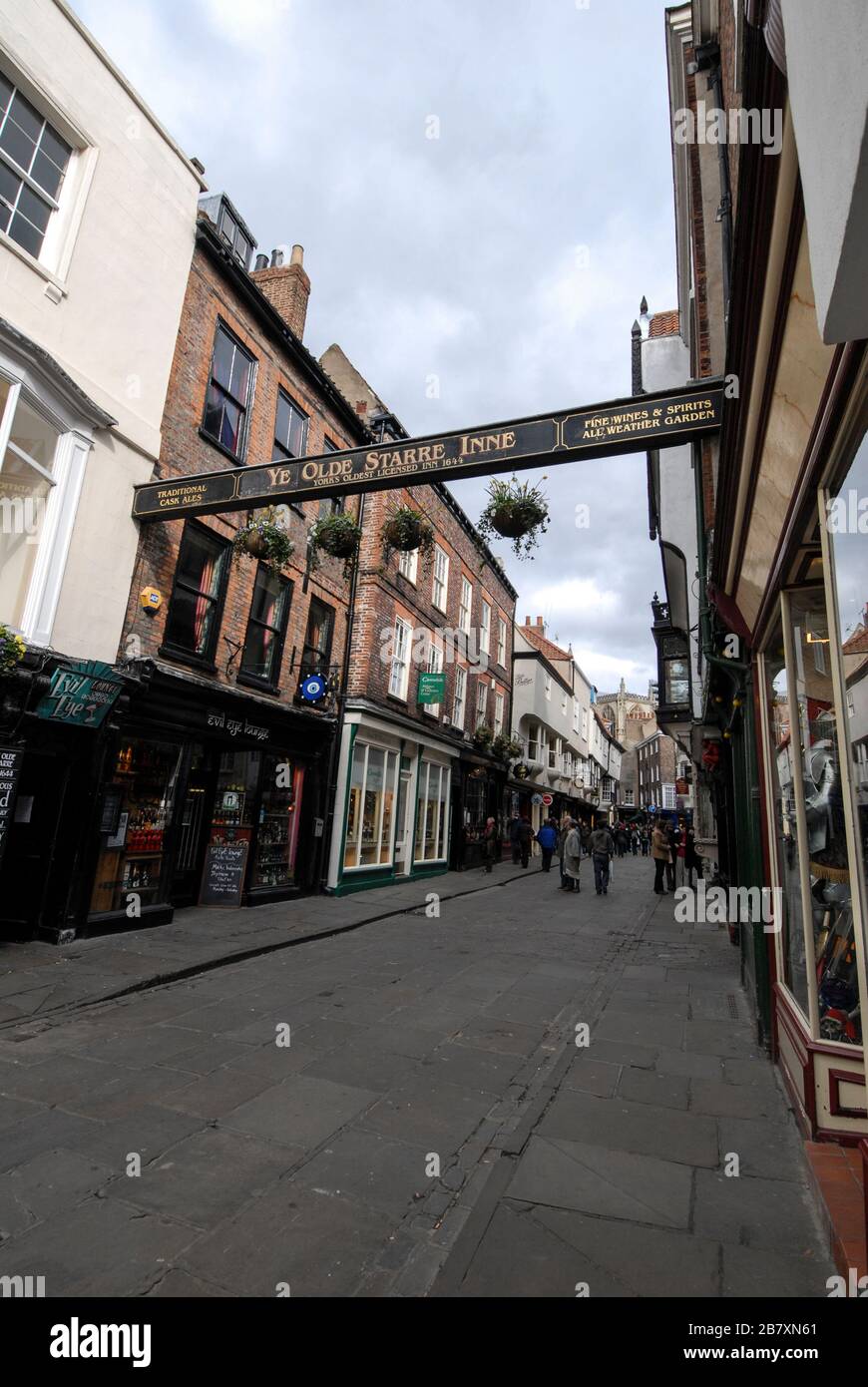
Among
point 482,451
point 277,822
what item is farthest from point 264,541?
point 277,822

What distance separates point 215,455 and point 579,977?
9277 millimetres

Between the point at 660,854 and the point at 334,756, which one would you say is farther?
the point at 660,854

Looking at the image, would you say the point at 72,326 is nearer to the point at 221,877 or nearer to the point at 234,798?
the point at 234,798

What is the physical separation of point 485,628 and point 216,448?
1362 cm

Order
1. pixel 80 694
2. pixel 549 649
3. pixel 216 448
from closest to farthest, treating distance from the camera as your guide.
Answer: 1. pixel 80 694
2. pixel 216 448
3. pixel 549 649

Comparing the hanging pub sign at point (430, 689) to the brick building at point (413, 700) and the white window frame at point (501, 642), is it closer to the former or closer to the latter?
the brick building at point (413, 700)

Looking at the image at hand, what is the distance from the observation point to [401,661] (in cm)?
1636

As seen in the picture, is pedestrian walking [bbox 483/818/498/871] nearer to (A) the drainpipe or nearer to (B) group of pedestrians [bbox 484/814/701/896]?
(B) group of pedestrians [bbox 484/814/701/896]

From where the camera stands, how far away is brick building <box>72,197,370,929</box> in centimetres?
890

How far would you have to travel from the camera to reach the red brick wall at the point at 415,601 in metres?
14.8

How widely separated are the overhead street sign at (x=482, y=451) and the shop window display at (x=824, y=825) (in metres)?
2.36

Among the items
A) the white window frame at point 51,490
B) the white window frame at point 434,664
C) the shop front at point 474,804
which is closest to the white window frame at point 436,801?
the shop front at point 474,804

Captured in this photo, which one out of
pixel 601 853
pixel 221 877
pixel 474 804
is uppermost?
pixel 474 804

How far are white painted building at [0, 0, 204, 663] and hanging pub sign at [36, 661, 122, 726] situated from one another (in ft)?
1.70
